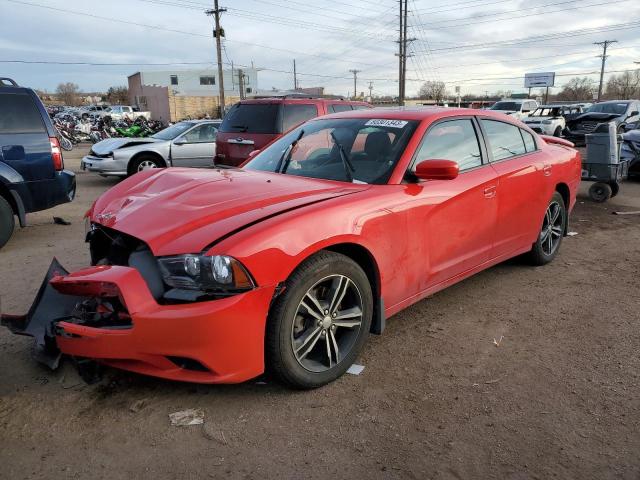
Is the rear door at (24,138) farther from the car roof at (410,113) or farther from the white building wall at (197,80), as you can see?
the white building wall at (197,80)

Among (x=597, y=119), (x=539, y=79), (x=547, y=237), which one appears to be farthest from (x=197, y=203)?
(x=539, y=79)

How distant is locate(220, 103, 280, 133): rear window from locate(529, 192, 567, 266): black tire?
506 cm

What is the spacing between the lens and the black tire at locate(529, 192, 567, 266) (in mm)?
5141

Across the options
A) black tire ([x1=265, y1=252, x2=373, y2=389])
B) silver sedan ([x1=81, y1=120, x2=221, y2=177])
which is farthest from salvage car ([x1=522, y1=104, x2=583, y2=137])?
black tire ([x1=265, y1=252, x2=373, y2=389])

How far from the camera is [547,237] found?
5293 mm

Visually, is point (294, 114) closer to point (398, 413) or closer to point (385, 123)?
point (385, 123)

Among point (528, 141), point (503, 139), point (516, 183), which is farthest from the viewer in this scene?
point (528, 141)

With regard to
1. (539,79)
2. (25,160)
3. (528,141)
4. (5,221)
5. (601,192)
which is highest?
(539,79)

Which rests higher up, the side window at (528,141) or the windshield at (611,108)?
the windshield at (611,108)

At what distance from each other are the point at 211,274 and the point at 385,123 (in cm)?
201

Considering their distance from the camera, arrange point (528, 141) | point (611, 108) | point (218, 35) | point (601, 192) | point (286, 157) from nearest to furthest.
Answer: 1. point (286, 157)
2. point (528, 141)
3. point (601, 192)
4. point (611, 108)
5. point (218, 35)

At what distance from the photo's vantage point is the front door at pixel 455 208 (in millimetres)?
3539

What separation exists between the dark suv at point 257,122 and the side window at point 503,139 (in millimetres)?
4677

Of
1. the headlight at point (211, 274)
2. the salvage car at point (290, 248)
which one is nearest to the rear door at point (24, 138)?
the salvage car at point (290, 248)
